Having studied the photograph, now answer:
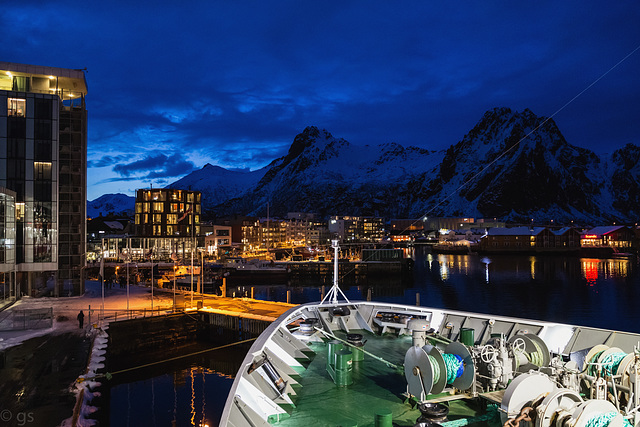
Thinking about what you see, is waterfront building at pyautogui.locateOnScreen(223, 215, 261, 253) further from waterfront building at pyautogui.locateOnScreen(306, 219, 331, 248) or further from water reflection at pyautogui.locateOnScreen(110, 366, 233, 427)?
water reflection at pyautogui.locateOnScreen(110, 366, 233, 427)

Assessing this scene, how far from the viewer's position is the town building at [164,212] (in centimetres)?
9081

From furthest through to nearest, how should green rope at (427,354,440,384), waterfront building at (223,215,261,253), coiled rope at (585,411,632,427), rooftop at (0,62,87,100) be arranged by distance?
1. waterfront building at (223,215,261,253)
2. rooftop at (0,62,87,100)
3. green rope at (427,354,440,384)
4. coiled rope at (585,411,632,427)

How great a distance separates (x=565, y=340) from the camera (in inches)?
417

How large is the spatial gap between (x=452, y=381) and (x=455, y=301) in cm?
5339

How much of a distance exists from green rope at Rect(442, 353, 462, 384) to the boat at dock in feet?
0.06

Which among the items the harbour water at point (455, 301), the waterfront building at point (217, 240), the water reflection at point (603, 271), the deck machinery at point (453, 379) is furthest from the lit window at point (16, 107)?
the water reflection at point (603, 271)

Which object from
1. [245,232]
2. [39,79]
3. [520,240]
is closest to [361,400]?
[39,79]

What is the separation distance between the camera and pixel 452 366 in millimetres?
7980

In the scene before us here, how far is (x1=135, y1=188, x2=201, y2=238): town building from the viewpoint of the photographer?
9081 centimetres

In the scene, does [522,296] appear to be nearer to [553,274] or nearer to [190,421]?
[553,274]

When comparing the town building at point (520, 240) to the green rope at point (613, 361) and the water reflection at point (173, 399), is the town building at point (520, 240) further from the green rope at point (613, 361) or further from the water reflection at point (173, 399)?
the green rope at point (613, 361)

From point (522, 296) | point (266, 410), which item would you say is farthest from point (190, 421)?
point (522, 296)

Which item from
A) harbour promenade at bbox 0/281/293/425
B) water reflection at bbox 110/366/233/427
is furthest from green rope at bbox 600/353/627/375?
water reflection at bbox 110/366/233/427

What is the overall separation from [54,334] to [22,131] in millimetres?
23488
